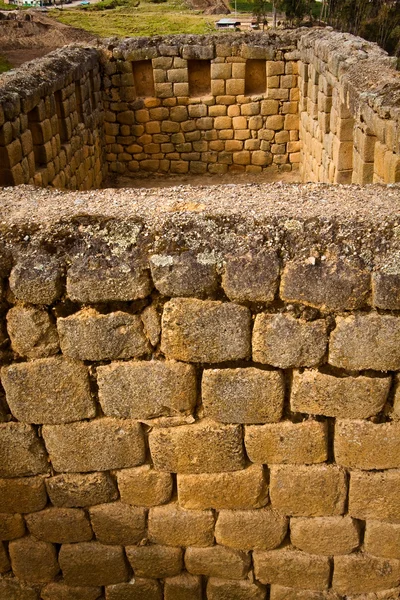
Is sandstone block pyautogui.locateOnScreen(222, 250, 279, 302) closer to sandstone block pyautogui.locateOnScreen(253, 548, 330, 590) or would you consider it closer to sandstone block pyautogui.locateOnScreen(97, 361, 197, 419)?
sandstone block pyautogui.locateOnScreen(97, 361, 197, 419)

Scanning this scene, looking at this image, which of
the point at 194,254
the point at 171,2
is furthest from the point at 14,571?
the point at 171,2

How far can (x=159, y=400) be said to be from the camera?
3.07 meters

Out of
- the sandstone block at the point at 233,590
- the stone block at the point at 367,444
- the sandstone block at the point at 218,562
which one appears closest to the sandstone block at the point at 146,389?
the stone block at the point at 367,444

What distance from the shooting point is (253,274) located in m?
2.77

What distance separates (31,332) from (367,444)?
1.59 metres

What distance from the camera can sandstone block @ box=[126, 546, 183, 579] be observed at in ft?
11.3

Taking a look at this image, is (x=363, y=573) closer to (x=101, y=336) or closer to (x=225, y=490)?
(x=225, y=490)

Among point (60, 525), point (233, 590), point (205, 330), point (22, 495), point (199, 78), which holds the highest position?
point (205, 330)

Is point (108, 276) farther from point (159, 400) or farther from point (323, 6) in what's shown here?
point (323, 6)

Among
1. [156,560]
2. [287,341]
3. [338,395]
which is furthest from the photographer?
[156,560]

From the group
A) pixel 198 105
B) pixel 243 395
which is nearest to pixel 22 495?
pixel 243 395

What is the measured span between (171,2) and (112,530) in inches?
1499

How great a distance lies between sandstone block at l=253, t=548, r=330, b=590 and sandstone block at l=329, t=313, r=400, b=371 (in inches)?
44.1

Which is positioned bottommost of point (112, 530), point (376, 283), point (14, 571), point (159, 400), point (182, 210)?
point (14, 571)
